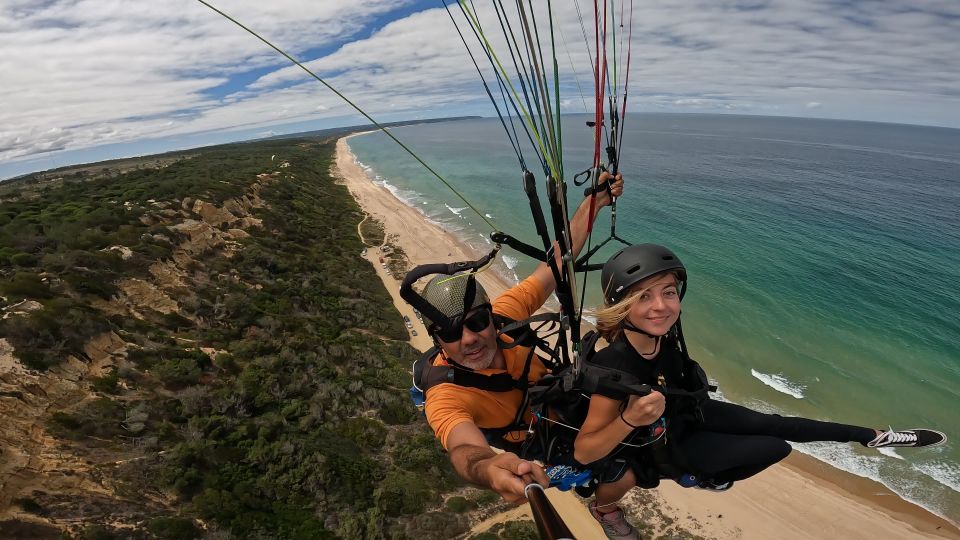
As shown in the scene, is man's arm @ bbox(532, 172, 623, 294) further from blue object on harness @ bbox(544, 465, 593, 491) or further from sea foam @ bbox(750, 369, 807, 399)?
sea foam @ bbox(750, 369, 807, 399)

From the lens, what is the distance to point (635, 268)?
295 cm

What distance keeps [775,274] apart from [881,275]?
6.95 metres

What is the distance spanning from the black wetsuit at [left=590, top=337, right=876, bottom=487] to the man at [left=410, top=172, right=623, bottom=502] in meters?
1.07

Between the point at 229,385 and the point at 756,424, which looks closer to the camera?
the point at 756,424

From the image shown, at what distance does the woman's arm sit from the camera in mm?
2443

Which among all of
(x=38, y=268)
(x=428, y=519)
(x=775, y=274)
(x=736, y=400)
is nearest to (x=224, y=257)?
(x=38, y=268)

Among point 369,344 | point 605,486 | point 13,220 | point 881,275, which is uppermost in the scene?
point 13,220

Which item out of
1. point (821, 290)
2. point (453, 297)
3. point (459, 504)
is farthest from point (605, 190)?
point (821, 290)

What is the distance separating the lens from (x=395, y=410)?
13.3 m

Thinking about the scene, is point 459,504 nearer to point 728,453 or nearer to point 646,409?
point 728,453

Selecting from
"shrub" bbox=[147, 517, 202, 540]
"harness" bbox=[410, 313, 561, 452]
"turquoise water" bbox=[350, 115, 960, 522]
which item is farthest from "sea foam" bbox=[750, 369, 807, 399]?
"shrub" bbox=[147, 517, 202, 540]

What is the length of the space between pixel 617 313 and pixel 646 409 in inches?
28.9

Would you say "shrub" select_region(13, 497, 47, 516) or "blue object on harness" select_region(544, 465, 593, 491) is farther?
"shrub" select_region(13, 497, 47, 516)

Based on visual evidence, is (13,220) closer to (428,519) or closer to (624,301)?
(428,519)
